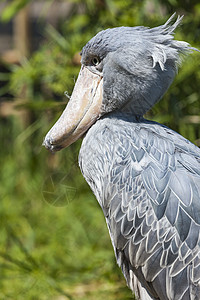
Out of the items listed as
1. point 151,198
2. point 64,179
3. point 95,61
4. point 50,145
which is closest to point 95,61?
point 95,61

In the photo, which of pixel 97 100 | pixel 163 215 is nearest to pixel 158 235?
pixel 163 215

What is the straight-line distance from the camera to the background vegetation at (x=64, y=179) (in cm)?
213

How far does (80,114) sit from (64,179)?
0.66 m

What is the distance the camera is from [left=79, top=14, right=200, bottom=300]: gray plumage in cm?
129

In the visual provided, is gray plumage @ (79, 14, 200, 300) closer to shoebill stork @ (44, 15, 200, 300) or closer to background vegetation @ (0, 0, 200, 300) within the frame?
shoebill stork @ (44, 15, 200, 300)

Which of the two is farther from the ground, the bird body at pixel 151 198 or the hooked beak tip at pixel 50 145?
the hooked beak tip at pixel 50 145

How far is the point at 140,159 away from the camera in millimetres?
1329

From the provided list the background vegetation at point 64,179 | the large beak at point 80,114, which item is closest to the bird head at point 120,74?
the large beak at point 80,114

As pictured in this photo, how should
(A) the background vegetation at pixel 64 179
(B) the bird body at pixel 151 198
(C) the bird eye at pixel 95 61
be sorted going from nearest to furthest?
(B) the bird body at pixel 151 198 → (C) the bird eye at pixel 95 61 → (A) the background vegetation at pixel 64 179

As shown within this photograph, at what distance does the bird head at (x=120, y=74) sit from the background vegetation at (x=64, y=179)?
0.61m

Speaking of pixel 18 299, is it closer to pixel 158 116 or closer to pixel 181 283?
pixel 158 116

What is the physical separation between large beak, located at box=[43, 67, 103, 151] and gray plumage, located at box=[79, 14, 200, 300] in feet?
0.10

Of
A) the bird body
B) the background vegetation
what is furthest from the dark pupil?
the background vegetation

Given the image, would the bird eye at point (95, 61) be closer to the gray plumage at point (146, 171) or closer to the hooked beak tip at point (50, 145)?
the gray plumage at point (146, 171)
